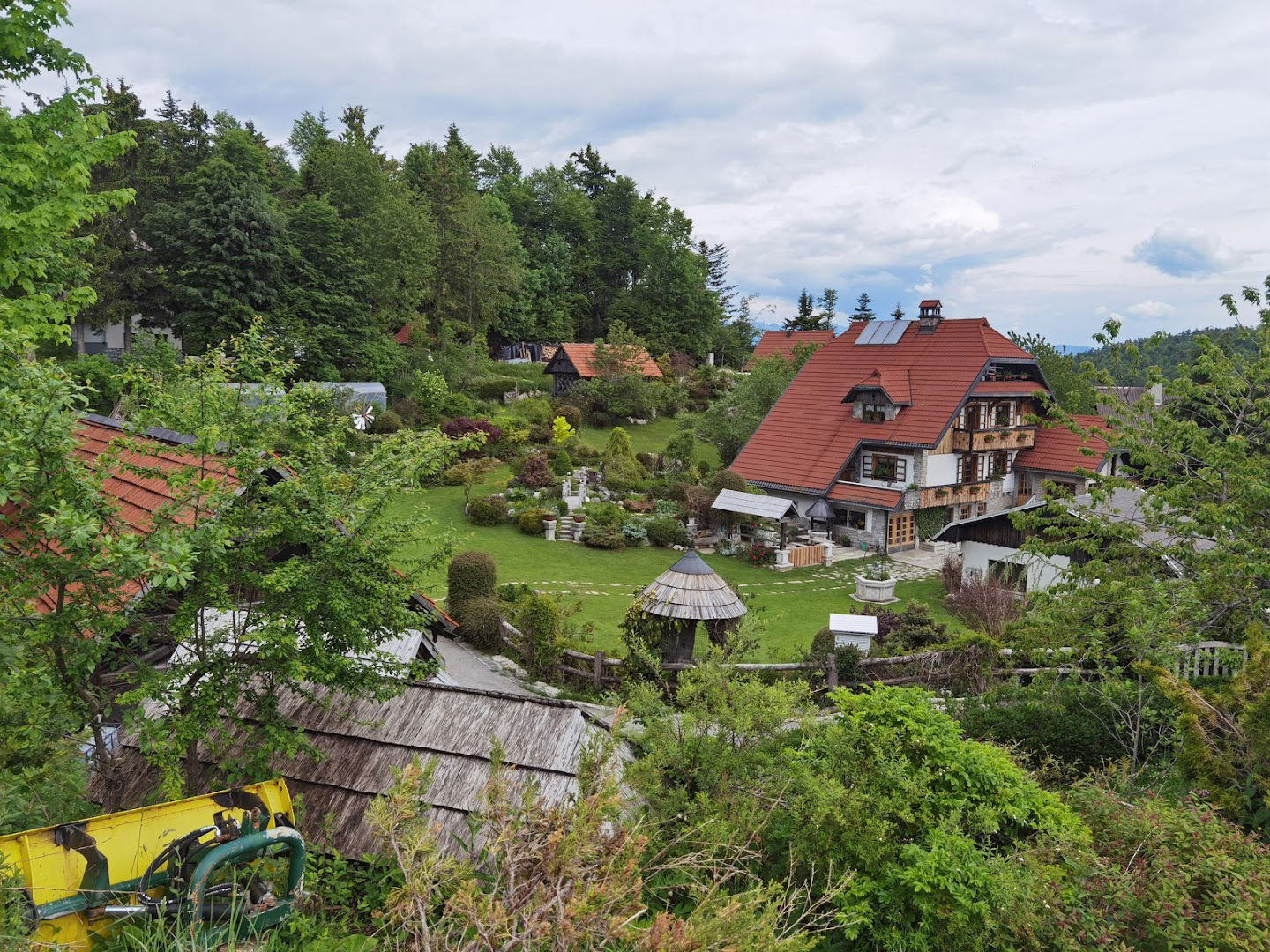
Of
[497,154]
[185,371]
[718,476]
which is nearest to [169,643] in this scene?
[185,371]

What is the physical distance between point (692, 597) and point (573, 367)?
118 feet

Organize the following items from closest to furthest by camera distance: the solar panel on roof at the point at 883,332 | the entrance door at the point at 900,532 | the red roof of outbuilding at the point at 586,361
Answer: the entrance door at the point at 900,532, the solar panel on roof at the point at 883,332, the red roof of outbuilding at the point at 586,361

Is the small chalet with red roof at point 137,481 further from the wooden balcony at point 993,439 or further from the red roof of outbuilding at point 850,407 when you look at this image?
the wooden balcony at point 993,439

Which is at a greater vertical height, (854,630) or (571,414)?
(571,414)

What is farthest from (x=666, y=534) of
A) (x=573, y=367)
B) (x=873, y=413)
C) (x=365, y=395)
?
(x=573, y=367)

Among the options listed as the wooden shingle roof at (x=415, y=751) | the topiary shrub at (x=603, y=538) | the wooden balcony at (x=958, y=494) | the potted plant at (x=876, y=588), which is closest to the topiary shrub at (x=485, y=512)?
the topiary shrub at (x=603, y=538)

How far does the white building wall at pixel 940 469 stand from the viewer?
28.5 m

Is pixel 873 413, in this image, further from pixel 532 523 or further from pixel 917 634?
pixel 917 634

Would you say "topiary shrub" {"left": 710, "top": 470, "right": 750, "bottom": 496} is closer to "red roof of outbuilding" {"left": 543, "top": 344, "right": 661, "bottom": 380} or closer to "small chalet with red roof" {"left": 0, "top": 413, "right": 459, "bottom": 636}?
"red roof of outbuilding" {"left": 543, "top": 344, "right": 661, "bottom": 380}

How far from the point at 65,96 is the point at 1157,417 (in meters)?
16.0

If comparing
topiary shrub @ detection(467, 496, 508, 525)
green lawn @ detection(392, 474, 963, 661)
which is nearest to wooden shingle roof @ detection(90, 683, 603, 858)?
green lawn @ detection(392, 474, 963, 661)

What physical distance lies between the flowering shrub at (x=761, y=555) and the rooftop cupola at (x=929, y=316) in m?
12.3

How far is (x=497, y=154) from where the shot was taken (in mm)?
79188

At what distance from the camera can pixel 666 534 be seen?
2714 cm
